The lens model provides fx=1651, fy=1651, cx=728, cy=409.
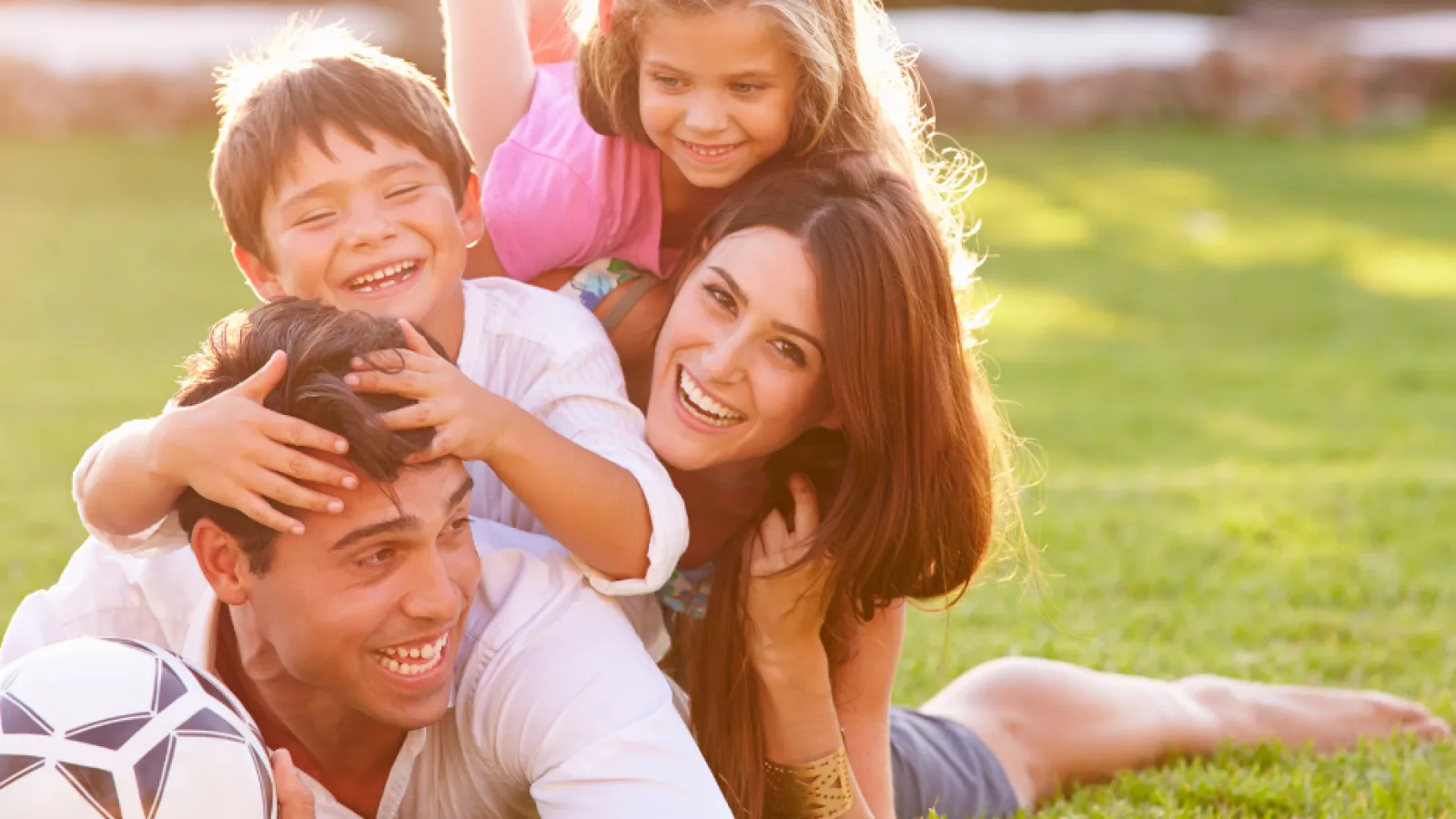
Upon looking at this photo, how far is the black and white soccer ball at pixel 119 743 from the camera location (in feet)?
8.30

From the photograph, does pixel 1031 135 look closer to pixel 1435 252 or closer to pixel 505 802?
pixel 1435 252

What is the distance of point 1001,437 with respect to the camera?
152 inches

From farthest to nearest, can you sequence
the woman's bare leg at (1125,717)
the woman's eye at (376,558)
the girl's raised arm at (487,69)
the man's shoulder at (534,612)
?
1. the woman's bare leg at (1125,717)
2. the girl's raised arm at (487,69)
3. the man's shoulder at (534,612)
4. the woman's eye at (376,558)

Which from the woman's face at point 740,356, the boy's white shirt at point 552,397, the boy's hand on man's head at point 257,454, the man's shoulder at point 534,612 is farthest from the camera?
the woman's face at point 740,356

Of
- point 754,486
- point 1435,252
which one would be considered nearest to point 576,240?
point 754,486

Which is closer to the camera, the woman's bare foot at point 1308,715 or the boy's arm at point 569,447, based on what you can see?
the boy's arm at point 569,447

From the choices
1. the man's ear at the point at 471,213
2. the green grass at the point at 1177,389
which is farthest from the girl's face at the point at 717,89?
the green grass at the point at 1177,389

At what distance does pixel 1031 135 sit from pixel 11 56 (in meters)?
10.2

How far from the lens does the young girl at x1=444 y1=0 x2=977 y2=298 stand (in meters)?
3.71

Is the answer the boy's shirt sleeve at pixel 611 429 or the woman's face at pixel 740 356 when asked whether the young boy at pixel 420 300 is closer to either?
the boy's shirt sleeve at pixel 611 429

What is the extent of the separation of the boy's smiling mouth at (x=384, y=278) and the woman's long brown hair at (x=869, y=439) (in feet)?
2.13

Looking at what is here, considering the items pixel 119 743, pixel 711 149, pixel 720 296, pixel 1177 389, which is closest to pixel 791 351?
pixel 720 296

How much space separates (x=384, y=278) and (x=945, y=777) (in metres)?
1.82

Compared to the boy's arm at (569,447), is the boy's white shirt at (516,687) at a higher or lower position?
lower
